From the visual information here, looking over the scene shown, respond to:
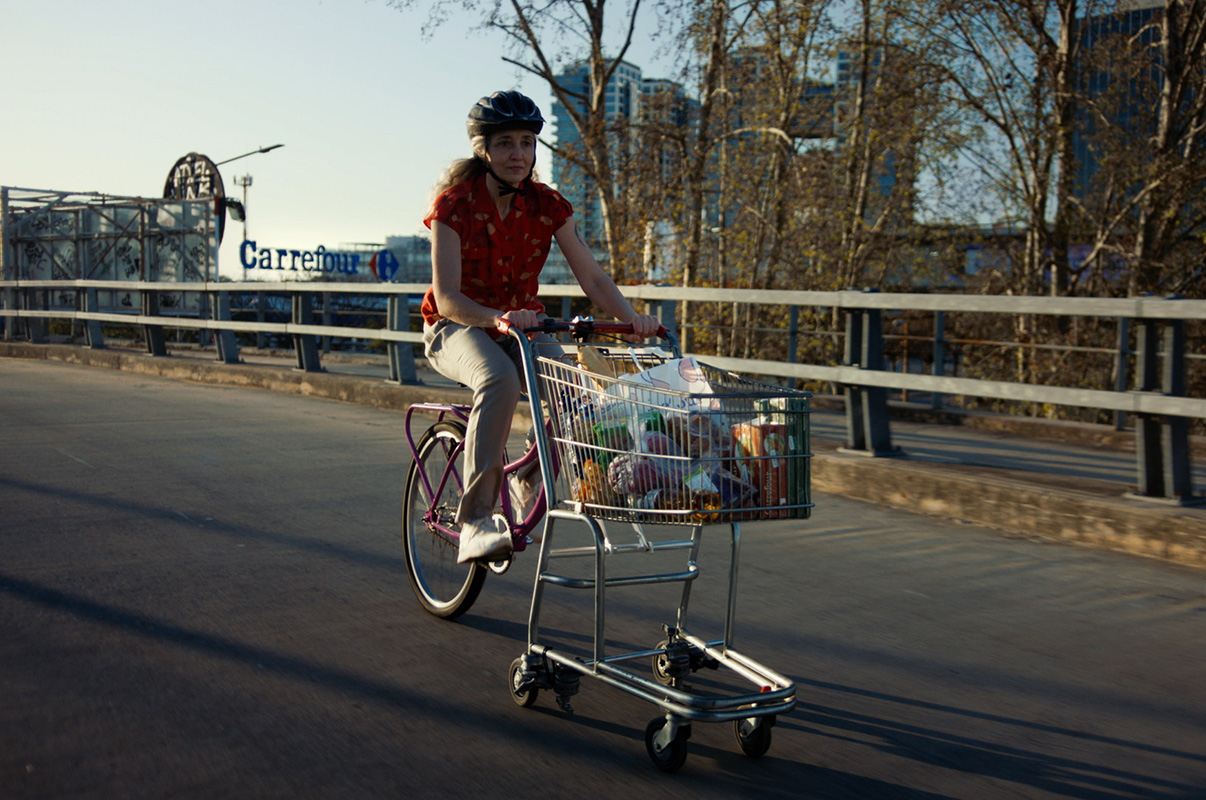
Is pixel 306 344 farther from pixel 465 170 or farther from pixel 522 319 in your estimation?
pixel 522 319

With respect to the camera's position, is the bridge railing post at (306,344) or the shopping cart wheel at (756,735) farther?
the bridge railing post at (306,344)

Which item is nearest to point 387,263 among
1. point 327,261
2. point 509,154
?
point 327,261

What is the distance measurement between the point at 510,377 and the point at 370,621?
1299mm

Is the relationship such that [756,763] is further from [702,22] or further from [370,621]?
[702,22]

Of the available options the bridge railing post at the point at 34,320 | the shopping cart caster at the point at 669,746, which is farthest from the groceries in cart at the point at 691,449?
the bridge railing post at the point at 34,320

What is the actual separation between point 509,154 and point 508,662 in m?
1.84

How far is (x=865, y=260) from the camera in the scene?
22312 millimetres

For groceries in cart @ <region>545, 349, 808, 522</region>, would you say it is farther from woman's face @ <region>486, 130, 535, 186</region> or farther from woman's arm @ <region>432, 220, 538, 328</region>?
woman's face @ <region>486, 130, 535, 186</region>

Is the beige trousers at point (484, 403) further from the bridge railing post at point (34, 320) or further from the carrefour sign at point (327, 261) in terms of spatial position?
the carrefour sign at point (327, 261)

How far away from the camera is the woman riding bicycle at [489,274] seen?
4102 mm

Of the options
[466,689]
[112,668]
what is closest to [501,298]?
[466,689]

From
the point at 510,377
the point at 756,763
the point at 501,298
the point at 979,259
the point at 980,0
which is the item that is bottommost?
the point at 756,763

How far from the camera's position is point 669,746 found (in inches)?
127

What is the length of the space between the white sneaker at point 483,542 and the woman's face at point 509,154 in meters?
1.25
